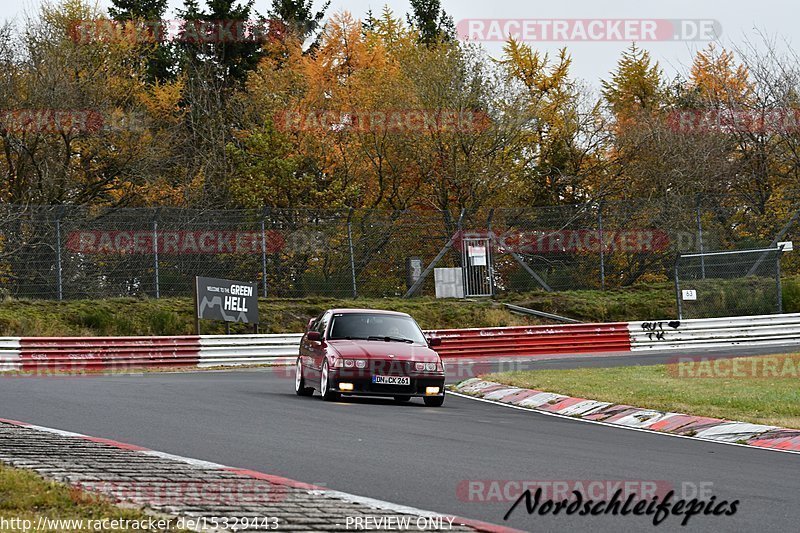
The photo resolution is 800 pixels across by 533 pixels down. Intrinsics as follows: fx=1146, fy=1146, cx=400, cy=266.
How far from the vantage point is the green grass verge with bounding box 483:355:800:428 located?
14586 mm

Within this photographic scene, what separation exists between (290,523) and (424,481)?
2238 mm

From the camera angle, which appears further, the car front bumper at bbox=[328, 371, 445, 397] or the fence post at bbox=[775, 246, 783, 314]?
the fence post at bbox=[775, 246, 783, 314]

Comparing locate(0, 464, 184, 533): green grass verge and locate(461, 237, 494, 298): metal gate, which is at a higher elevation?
locate(461, 237, 494, 298): metal gate

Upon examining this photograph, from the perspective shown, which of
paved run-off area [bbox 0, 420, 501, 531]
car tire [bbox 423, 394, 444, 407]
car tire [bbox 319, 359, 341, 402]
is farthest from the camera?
car tire [bbox 423, 394, 444, 407]

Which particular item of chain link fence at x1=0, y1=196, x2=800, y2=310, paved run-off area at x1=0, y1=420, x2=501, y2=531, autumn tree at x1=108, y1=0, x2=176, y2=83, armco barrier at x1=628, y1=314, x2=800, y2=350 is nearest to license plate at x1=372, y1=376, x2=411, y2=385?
paved run-off area at x1=0, y1=420, x2=501, y2=531

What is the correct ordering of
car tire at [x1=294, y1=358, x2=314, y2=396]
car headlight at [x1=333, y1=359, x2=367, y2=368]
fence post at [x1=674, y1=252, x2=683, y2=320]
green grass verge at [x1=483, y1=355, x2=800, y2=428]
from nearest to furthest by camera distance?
green grass verge at [x1=483, y1=355, x2=800, y2=428]
car headlight at [x1=333, y1=359, x2=367, y2=368]
car tire at [x1=294, y1=358, x2=314, y2=396]
fence post at [x1=674, y1=252, x2=683, y2=320]

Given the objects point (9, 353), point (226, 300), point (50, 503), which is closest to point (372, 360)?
point (50, 503)

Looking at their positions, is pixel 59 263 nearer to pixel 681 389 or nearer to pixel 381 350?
pixel 381 350

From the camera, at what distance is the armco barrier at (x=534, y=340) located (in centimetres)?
2923

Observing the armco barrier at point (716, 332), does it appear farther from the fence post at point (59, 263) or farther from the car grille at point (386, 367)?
the car grille at point (386, 367)

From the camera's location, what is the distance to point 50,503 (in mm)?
6520

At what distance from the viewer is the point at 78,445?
30.3 feet

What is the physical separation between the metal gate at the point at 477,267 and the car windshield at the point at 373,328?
49.1 feet

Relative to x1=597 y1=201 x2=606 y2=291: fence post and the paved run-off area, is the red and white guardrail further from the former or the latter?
the paved run-off area
